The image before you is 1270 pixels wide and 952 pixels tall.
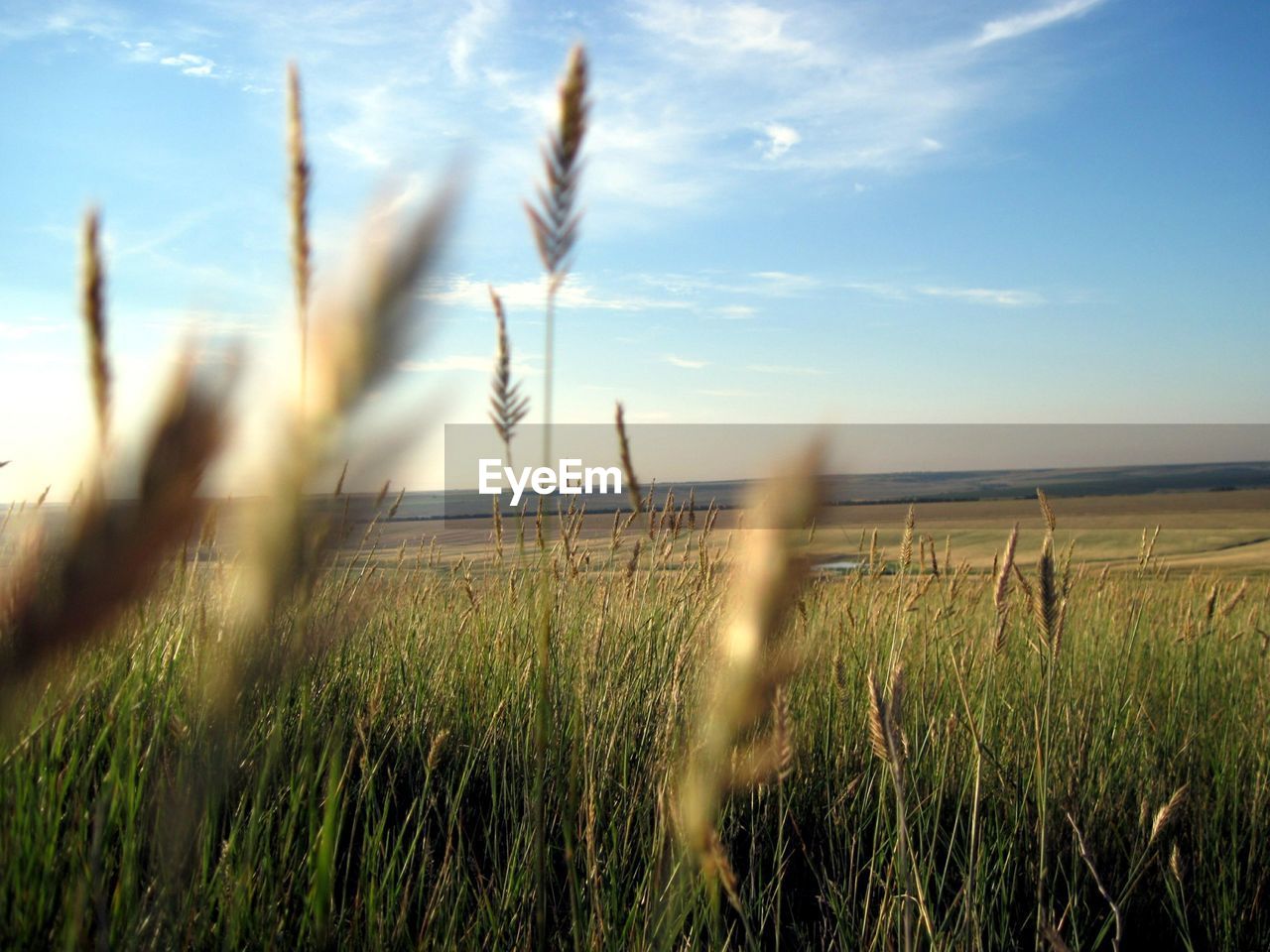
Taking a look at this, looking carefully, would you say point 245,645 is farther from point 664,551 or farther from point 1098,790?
point 664,551

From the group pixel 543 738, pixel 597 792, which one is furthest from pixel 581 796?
pixel 543 738

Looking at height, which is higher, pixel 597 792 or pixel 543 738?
pixel 543 738

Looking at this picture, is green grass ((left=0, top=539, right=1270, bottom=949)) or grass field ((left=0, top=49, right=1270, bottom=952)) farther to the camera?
green grass ((left=0, top=539, right=1270, bottom=949))

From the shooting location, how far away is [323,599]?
69 cm

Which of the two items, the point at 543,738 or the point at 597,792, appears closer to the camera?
the point at 543,738

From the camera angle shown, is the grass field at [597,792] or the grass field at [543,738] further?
the grass field at [597,792]

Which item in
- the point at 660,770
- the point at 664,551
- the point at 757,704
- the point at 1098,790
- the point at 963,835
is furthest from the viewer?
the point at 664,551

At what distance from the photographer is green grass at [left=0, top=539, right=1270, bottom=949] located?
1.06 m

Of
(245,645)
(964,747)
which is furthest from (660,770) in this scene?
(245,645)

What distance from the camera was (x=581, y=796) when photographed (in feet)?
6.21

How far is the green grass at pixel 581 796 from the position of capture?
3.47ft

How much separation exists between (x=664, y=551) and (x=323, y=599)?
113 inches

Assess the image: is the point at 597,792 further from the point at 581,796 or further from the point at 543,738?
the point at 543,738

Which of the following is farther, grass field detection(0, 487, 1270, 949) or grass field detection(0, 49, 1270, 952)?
grass field detection(0, 487, 1270, 949)
